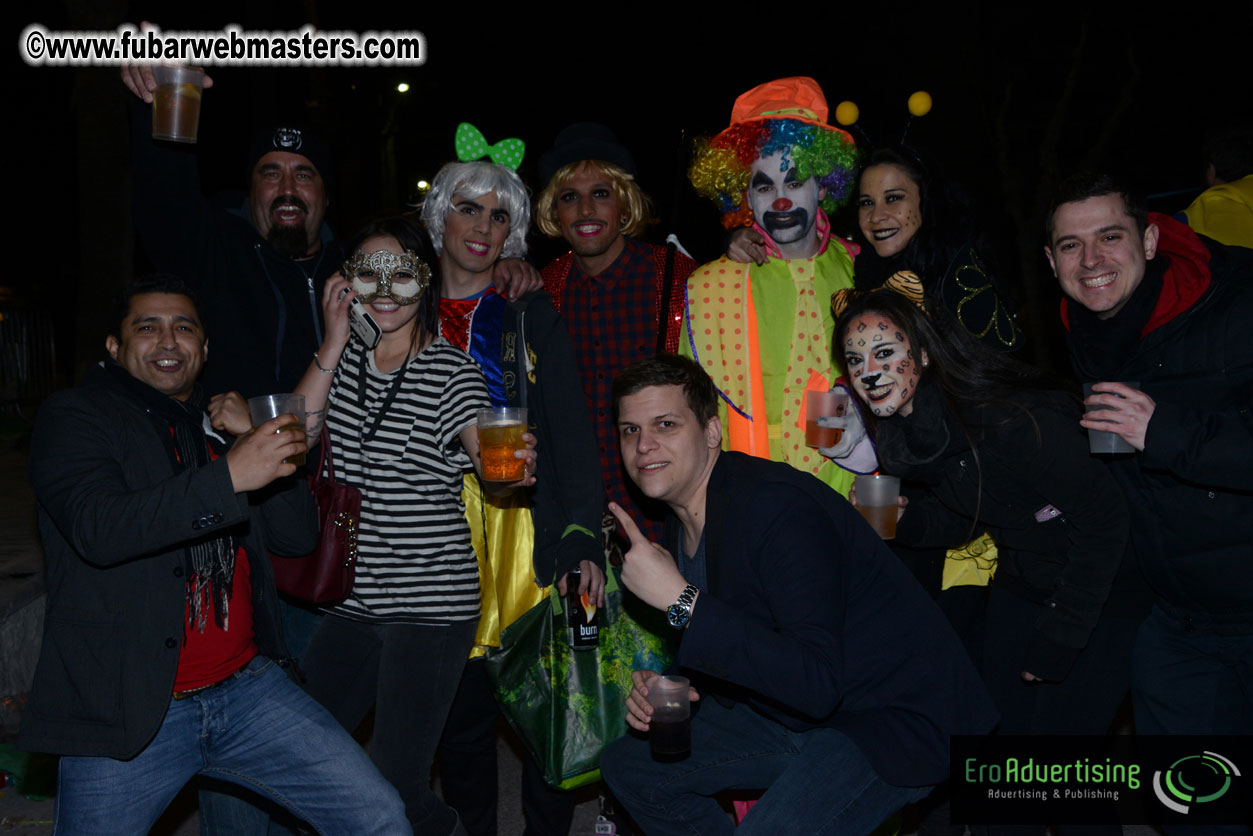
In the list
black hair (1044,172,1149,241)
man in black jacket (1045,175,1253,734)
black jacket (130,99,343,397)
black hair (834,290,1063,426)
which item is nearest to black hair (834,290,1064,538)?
black hair (834,290,1063,426)

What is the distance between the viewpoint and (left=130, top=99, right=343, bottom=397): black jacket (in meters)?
3.88

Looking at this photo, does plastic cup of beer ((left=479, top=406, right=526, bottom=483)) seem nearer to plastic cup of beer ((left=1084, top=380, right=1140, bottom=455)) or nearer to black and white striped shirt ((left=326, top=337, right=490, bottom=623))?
black and white striped shirt ((left=326, top=337, right=490, bottom=623))

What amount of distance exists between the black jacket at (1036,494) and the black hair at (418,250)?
170cm

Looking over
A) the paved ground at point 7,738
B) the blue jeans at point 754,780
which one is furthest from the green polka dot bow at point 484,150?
the paved ground at point 7,738

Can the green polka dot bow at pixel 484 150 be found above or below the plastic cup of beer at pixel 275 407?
above

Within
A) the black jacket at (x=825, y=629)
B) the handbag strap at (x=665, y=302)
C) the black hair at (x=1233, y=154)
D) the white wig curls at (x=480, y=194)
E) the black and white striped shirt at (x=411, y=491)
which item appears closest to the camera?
the black jacket at (x=825, y=629)

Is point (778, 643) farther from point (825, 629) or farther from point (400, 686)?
point (400, 686)

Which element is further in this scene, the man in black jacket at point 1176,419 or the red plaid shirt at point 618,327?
the red plaid shirt at point 618,327

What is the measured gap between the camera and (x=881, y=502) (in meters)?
3.80

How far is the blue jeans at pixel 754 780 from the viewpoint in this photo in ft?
9.91

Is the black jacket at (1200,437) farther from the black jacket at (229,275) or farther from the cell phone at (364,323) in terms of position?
the black jacket at (229,275)

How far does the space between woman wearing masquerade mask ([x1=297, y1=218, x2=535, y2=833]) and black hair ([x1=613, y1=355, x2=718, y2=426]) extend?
1.50 feet

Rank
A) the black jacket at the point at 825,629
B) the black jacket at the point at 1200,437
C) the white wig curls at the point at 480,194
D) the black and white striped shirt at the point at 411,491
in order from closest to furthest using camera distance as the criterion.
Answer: the black jacket at the point at 825,629
the black jacket at the point at 1200,437
the black and white striped shirt at the point at 411,491
the white wig curls at the point at 480,194

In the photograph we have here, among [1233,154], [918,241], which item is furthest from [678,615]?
[1233,154]
